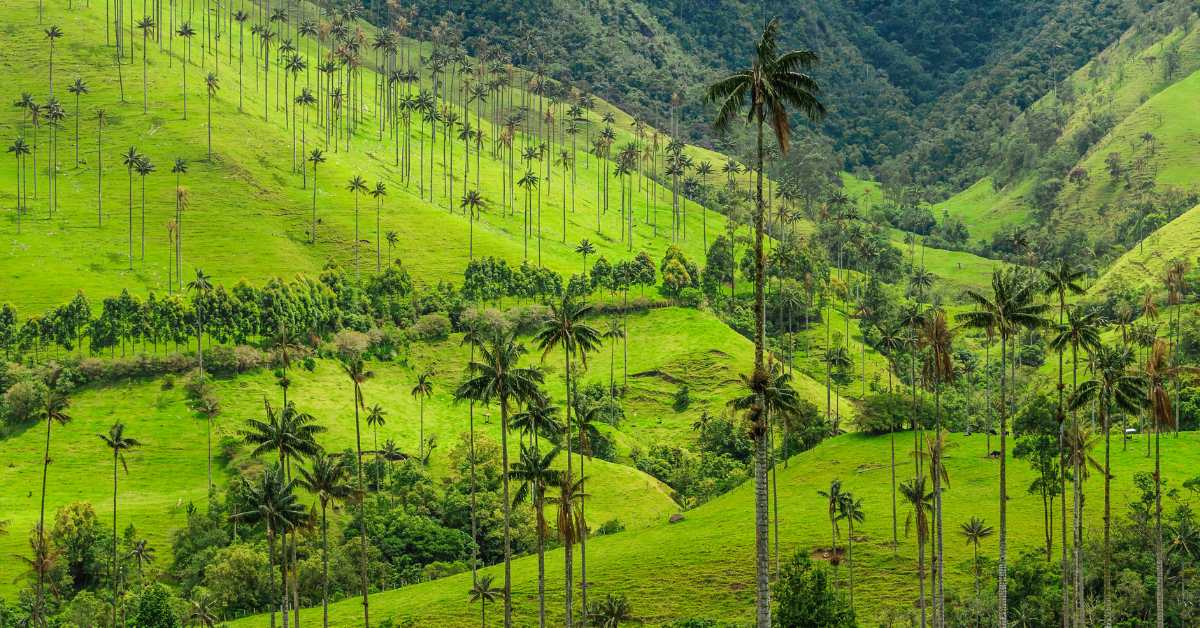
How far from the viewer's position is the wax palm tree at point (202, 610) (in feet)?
356

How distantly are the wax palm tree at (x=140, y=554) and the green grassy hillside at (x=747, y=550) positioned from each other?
758 inches

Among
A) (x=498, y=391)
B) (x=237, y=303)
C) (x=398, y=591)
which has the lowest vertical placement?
(x=398, y=591)

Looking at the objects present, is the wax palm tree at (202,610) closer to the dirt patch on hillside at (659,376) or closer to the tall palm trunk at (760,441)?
the tall palm trunk at (760,441)

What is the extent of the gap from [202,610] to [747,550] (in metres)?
57.7

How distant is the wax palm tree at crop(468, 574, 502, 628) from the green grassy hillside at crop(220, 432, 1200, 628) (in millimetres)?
1007

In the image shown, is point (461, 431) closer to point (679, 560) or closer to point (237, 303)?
point (237, 303)

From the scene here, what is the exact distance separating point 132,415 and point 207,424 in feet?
36.7

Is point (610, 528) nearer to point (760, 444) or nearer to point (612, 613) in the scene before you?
point (612, 613)

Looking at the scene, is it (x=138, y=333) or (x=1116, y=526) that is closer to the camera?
(x=1116, y=526)

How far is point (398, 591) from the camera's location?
396 ft

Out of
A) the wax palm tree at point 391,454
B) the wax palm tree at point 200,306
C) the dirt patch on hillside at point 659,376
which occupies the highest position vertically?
the wax palm tree at point 200,306

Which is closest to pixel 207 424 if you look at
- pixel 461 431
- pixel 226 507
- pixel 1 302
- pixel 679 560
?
pixel 226 507

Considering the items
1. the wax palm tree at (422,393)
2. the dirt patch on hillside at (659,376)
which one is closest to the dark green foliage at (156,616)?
the wax palm tree at (422,393)

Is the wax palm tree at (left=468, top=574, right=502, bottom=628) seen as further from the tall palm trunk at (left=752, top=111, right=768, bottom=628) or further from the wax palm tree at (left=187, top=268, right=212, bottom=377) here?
the wax palm tree at (left=187, top=268, right=212, bottom=377)
